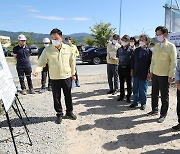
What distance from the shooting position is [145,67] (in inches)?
250

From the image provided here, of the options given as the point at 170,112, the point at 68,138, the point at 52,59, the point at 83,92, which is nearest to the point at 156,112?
the point at 170,112

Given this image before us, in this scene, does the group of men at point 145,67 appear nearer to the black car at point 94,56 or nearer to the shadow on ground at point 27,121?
the shadow on ground at point 27,121

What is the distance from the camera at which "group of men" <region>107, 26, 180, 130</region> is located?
17.6 ft

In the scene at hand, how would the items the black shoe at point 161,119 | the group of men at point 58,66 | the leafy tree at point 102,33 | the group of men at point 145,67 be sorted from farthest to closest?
the leafy tree at point 102,33 < the black shoe at point 161,119 < the group of men at point 58,66 < the group of men at point 145,67

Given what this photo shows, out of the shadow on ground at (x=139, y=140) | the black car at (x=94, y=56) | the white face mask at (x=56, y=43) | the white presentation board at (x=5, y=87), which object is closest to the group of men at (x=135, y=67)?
the white face mask at (x=56, y=43)

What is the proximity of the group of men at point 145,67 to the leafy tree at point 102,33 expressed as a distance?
32.2 meters

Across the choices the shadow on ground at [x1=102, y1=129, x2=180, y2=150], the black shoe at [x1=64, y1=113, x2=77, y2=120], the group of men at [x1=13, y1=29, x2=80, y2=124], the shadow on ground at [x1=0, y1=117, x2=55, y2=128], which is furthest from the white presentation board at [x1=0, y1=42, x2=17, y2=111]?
the black shoe at [x1=64, y1=113, x2=77, y2=120]

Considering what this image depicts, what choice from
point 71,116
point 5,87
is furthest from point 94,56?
point 5,87

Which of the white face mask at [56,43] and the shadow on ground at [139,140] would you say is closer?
the shadow on ground at [139,140]

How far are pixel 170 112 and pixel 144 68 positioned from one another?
1294 millimetres

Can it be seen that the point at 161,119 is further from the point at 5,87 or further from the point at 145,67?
the point at 5,87

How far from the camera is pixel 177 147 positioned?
4.43 m

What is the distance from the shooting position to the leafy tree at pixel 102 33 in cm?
4025

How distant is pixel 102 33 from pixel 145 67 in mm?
34996
